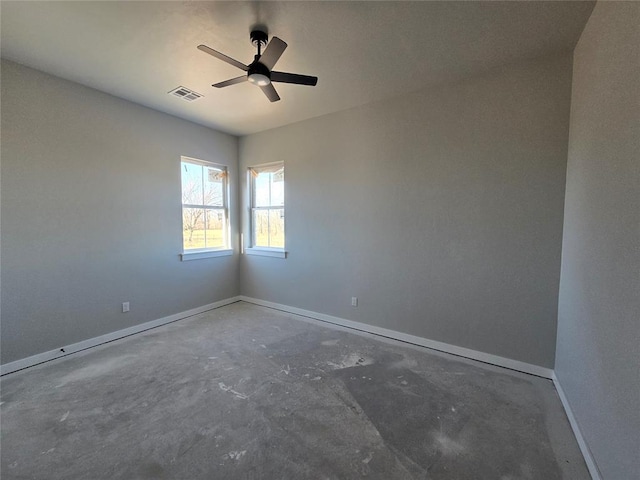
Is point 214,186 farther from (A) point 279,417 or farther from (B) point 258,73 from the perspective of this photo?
(A) point 279,417

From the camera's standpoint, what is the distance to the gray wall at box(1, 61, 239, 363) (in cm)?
246

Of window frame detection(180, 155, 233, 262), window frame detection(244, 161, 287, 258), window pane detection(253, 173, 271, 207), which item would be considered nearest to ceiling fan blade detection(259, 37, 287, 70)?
window frame detection(244, 161, 287, 258)

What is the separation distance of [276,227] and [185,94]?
2106mm

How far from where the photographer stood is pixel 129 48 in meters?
2.21

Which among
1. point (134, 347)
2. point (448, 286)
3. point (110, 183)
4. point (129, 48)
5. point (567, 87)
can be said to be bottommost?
point (134, 347)

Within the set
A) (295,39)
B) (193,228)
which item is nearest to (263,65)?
(295,39)

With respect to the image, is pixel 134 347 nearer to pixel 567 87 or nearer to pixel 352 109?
pixel 352 109

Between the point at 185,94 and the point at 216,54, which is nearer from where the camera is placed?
the point at 216,54

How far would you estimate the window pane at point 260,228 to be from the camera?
4504mm

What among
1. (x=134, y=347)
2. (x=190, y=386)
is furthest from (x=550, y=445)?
(x=134, y=347)

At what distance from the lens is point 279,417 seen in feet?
6.14

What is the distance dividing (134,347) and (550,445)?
364 centimetres

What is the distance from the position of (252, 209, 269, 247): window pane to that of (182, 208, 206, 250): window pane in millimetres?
829

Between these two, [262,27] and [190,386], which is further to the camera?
[190,386]
